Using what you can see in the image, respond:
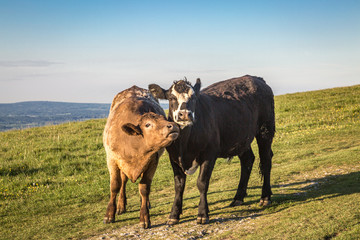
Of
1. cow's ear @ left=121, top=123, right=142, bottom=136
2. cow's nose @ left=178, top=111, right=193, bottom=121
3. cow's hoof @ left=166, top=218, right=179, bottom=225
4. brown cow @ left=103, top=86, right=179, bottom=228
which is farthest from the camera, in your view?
cow's hoof @ left=166, top=218, right=179, bottom=225

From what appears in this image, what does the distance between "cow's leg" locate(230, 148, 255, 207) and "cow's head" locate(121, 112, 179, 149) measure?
111 inches

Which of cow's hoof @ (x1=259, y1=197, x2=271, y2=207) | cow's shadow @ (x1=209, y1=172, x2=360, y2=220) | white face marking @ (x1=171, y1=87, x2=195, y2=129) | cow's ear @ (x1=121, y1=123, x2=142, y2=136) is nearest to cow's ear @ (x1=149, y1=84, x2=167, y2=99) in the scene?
white face marking @ (x1=171, y1=87, x2=195, y2=129)

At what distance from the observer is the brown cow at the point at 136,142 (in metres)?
6.74

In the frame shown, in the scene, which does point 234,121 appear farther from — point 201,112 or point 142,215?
point 142,215

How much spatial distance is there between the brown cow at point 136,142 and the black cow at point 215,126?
398 mm

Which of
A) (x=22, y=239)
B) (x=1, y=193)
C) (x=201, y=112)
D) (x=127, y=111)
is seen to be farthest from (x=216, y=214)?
(x=1, y=193)

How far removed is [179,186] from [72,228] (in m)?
2.83

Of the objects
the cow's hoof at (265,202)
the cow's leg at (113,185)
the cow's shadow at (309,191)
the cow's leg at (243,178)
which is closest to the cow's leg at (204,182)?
the cow's shadow at (309,191)

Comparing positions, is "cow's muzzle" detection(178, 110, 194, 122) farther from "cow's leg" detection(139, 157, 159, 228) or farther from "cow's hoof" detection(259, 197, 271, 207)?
"cow's hoof" detection(259, 197, 271, 207)

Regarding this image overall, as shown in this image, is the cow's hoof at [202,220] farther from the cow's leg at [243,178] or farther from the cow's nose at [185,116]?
the cow's nose at [185,116]

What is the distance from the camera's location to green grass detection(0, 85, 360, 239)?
6.74 metres

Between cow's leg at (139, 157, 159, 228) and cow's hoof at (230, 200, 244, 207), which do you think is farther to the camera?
cow's hoof at (230, 200, 244, 207)

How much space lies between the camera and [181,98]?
6844 mm

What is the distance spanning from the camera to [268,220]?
6.96m
